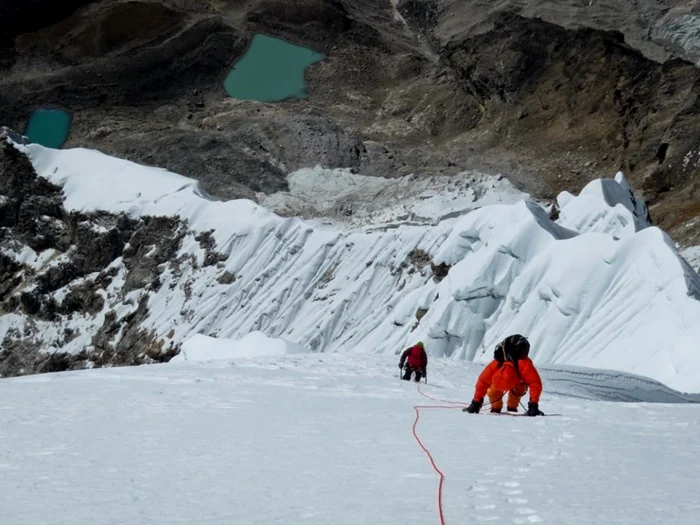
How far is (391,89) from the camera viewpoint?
198 ft

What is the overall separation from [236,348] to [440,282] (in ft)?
25.1

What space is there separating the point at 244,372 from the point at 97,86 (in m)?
48.8

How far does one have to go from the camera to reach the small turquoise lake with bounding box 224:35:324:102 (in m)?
60.2

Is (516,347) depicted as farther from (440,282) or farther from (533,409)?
(440,282)

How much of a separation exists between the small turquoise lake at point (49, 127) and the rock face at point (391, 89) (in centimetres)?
84

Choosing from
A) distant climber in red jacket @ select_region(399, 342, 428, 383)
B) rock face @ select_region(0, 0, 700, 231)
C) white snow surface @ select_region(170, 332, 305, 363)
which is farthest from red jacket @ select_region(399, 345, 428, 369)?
rock face @ select_region(0, 0, 700, 231)

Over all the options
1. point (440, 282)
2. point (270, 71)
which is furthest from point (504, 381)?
point (270, 71)

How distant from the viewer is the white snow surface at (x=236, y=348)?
69.2ft

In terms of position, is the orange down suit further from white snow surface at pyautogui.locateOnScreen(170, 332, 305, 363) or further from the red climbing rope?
white snow surface at pyautogui.locateOnScreen(170, 332, 305, 363)

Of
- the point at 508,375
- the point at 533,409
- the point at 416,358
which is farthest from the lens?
the point at 416,358

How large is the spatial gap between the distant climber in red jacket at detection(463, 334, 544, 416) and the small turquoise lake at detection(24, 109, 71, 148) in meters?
48.3

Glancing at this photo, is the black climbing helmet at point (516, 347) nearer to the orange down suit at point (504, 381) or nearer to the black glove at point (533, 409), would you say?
the orange down suit at point (504, 381)

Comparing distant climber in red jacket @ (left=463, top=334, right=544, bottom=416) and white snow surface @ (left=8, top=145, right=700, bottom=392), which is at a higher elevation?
white snow surface @ (left=8, top=145, right=700, bottom=392)

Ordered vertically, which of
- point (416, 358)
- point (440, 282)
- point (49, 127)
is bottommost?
point (416, 358)
